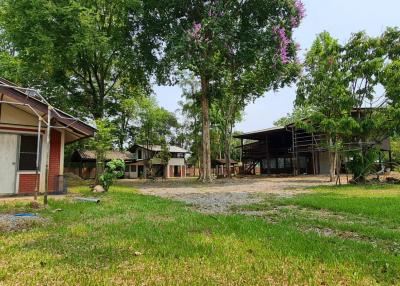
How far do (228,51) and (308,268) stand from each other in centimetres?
2102

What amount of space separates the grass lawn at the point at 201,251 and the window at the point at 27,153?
6506mm

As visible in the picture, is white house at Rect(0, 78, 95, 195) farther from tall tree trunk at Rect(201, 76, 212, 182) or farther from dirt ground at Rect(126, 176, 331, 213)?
tall tree trunk at Rect(201, 76, 212, 182)

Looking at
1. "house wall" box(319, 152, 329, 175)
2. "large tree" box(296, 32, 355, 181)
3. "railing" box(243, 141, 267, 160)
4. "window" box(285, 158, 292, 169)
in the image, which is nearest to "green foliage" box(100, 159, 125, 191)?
"large tree" box(296, 32, 355, 181)

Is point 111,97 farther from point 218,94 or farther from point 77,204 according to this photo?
point 77,204

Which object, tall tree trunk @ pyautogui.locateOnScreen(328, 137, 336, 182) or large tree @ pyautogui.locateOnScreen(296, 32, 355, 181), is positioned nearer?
large tree @ pyautogui.locateOnScreen(296, 32, 355, 181)

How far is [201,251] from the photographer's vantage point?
14.6 feet

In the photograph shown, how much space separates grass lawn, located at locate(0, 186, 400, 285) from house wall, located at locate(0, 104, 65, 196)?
6.40 metres

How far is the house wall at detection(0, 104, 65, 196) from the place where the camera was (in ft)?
40.2

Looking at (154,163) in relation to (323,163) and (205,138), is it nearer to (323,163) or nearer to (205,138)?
(323,163)

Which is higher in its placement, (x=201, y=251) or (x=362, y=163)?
(x=362, y=163)

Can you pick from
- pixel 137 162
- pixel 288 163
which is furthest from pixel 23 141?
pixel 137 162

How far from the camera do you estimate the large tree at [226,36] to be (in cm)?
2120

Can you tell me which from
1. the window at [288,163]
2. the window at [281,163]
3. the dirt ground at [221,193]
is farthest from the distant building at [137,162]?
the dirt ground at [221,193]

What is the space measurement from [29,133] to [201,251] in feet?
35.2
